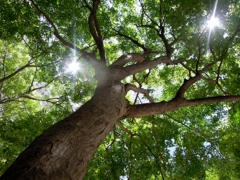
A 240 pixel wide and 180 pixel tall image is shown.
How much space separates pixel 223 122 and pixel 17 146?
7895mm

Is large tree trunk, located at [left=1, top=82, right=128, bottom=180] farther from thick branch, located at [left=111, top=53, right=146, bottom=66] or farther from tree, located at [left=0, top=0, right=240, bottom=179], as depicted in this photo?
thick branch, located at [left=111, top=53, right=146, bottom=66]

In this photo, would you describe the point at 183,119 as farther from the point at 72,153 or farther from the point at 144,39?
the point at 72,153

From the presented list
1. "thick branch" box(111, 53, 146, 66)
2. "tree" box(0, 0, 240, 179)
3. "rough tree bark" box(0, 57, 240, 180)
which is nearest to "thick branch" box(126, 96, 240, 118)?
"tree" box(0, 0, 240, 179)

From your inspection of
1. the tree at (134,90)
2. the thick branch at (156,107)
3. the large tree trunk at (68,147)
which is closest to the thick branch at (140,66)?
the tree at (134,90)

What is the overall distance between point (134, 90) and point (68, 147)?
2777 mm

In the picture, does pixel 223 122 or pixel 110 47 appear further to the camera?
pixel 110 47

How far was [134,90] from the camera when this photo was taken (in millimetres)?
4492

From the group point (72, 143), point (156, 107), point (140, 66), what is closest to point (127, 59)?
point (140, 66)

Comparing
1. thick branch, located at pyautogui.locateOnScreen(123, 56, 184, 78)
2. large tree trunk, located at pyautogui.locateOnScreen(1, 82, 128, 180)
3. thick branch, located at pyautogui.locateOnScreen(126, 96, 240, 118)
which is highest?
thick branch, located at pyautogui.locateOnScreen(123, 56, 184, 78)

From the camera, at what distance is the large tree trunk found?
5.03 feet

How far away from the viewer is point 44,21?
261 inches

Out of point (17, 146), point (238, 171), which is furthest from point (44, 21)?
point (238, 171)

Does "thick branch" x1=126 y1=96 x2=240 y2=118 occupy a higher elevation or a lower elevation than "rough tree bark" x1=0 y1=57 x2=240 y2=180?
higher

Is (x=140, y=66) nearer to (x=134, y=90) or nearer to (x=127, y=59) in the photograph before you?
(x=127, y=59)
